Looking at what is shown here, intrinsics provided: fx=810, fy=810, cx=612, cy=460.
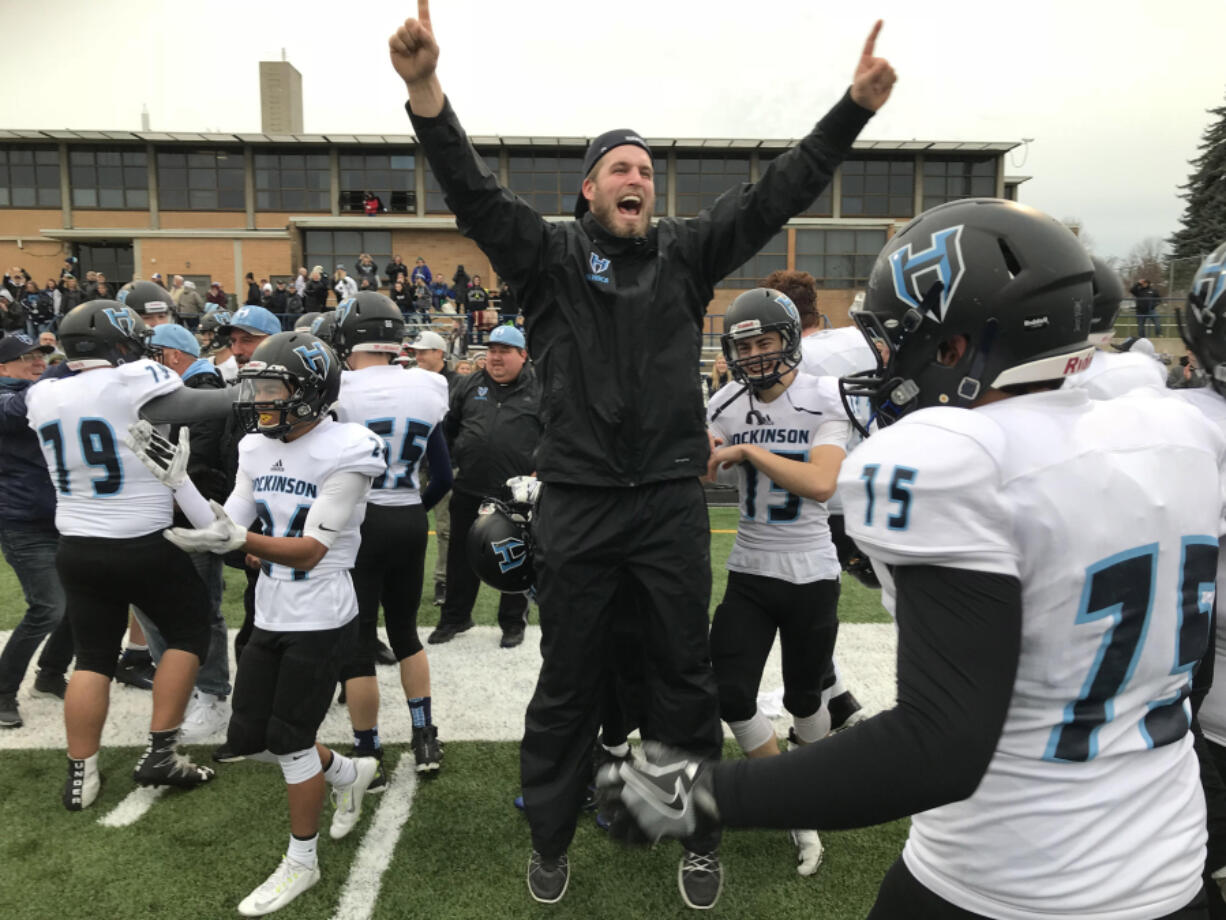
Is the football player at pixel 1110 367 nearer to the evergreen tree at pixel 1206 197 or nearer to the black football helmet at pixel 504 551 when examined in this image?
the black football helmet at pixel 504 551

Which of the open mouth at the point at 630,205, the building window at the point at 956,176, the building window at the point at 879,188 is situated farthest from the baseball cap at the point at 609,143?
the building window at the point at 956,176

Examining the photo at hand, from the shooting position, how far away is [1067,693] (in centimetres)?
128

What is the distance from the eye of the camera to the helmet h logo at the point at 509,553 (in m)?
3.41

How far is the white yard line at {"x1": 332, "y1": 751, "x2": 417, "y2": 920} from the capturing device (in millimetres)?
3135

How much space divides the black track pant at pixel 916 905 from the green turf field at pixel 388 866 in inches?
69.4

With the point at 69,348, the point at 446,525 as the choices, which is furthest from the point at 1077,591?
the point at 446,525

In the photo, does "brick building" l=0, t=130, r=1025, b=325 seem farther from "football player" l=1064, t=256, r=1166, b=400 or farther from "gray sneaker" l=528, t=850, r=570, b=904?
"gray sneaker" l=528, t=850, r=570, b=904

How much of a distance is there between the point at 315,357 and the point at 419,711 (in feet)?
6.30

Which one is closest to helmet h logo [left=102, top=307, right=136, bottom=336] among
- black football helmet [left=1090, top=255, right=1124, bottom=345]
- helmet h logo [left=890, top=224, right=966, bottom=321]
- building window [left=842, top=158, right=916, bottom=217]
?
helmet h logo [left=890, top=224, right=966, bottom=321]

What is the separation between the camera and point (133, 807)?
12.6 ft

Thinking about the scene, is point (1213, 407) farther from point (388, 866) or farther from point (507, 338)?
point (507, 338)

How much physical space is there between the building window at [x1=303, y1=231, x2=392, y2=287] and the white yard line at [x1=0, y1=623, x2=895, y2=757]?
1096 inches

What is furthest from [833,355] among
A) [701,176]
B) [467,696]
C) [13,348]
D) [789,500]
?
[701,176]

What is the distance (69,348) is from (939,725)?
4.12m
